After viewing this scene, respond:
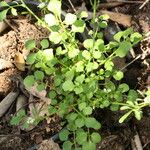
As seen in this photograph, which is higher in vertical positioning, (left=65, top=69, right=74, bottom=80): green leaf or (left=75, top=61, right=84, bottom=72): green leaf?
(left=75, top=61, right=84, bottom=72): green leaf

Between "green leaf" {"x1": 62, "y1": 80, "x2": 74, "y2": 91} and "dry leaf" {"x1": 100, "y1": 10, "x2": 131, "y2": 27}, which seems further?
"dry leaf" {"x1": 100, "y1": 10, "x2": 131, "y2": 27}

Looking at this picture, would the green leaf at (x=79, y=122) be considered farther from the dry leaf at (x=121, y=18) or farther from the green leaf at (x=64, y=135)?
the dry leaf at (x=121, y=18)

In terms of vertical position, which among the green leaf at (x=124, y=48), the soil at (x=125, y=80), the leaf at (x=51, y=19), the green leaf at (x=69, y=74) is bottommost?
the soil at (x=125, y=80)

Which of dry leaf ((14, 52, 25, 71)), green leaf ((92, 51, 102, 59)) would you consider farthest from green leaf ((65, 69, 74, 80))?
dry leaf ((14, 52, 25, 71))

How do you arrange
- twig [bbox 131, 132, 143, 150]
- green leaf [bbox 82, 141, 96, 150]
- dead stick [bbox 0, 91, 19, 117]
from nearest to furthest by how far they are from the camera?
green leaf [bbox 82, 141, 96, 150]
twig [bbox 131, 132, 143, 150]
dead stick [bbox 0, 91, 19, 117]

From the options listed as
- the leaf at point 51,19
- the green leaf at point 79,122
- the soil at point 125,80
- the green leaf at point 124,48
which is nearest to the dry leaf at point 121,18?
the soil at point 125,80

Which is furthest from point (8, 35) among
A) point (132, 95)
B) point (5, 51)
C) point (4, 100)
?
point (132, 95)

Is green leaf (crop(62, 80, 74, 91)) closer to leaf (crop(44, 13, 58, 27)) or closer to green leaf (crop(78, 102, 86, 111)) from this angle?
green leaf (crop(78, 102, 86, 111))

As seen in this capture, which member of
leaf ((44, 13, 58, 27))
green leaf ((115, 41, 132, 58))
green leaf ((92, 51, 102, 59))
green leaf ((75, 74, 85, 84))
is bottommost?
green leaf ((75, 74, 85, 84))

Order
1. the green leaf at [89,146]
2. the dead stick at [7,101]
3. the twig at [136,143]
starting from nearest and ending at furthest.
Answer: the green leaf at [89,146] → the twig at [136,143] → the dead stick at [7,101]

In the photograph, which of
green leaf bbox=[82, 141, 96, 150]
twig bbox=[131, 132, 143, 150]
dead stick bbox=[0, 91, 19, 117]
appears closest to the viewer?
green leaf bbox=[82, 141, 96, 150]
